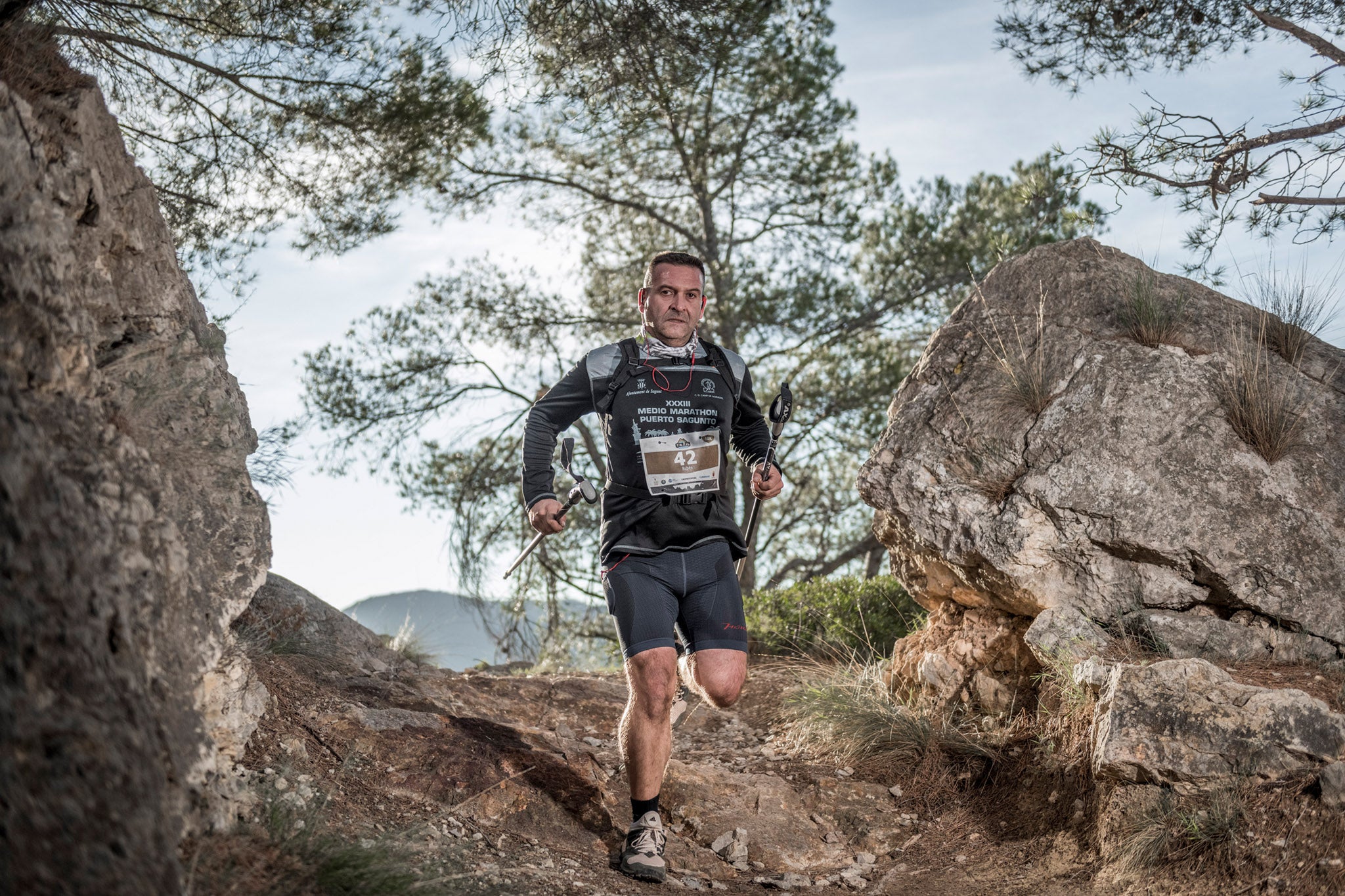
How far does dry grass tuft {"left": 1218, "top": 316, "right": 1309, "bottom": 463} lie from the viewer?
509 centimetres

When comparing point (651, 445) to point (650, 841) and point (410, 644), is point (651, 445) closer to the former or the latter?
point (650, 841)

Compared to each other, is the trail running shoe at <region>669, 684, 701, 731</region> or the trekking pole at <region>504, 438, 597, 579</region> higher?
the trekking pole at <region>504, 438, 597, 579</region>

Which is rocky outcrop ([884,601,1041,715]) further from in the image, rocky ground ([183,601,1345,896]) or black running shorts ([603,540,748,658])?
black running shorts ([603,540,748,658])

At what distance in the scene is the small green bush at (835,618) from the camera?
7926mm

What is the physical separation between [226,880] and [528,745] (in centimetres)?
225

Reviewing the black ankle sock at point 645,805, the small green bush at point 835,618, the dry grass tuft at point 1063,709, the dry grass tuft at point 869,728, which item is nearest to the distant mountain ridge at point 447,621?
the small green bush at point 835,618

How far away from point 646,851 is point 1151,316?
3803 mm

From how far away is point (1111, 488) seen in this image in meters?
5.04

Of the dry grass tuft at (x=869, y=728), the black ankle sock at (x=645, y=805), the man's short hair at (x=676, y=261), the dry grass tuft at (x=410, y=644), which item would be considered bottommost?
the black ankle sock at (x=645, y=805)

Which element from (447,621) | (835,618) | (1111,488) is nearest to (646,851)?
(1111,488)

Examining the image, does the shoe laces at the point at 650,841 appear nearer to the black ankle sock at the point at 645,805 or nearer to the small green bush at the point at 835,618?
the black ankle sock at the point at 645,805

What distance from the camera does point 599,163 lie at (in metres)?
11.3

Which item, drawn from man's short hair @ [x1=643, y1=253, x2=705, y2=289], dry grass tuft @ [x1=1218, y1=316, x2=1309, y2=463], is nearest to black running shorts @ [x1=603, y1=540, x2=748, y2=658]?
man's short hair @ [x1=643, y1=253, x2=705, y2=289]

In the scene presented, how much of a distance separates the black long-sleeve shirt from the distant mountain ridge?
3.16 metres
